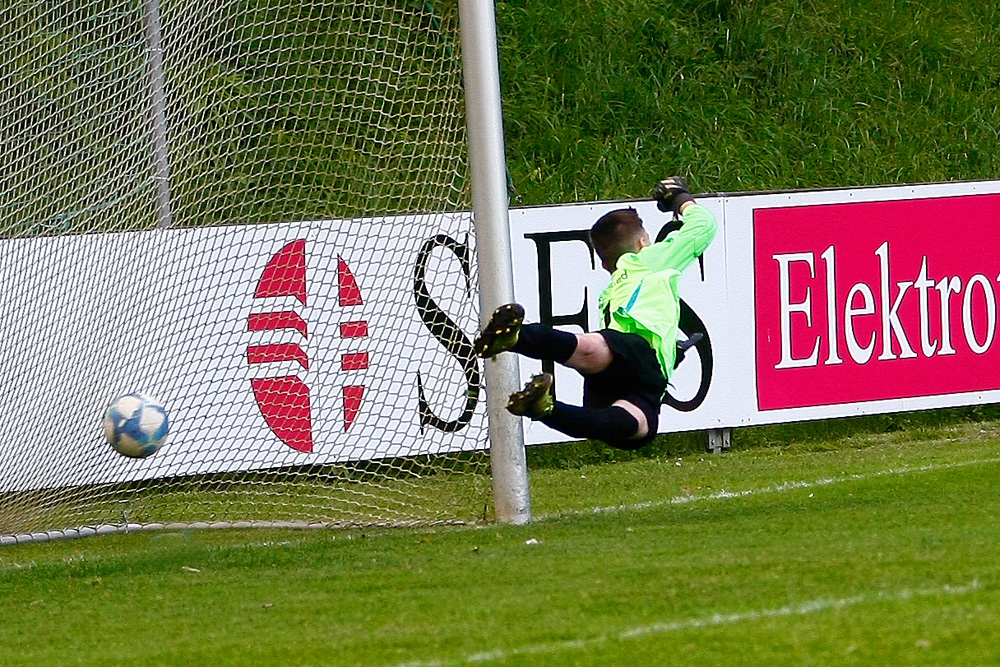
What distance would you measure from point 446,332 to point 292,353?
1077 millimetres

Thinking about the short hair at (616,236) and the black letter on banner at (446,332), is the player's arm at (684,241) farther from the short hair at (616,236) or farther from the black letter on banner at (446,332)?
the black letter on banner at (446,332)

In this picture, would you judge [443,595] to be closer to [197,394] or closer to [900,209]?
[197,394]

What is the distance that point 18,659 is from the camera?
520cm

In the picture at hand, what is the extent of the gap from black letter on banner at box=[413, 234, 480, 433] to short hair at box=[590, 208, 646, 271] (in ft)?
2.24

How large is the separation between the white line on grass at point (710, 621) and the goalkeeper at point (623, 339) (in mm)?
1814

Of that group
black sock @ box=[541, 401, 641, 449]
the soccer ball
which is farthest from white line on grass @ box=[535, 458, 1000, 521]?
the soccer ball

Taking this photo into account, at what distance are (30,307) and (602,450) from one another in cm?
424

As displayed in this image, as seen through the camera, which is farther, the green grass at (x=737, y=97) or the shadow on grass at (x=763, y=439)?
the green grass at (x=737, y=97)

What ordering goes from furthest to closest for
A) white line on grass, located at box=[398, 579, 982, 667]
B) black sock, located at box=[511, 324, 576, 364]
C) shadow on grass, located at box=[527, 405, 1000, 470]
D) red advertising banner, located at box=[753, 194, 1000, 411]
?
shadow on grass, located at box=[527, 405, 1000, 470] → red advertising banner, located at box=[753, 194, 1000, 411] → black sock, located at box=[511, 324, 576, 364] → white line on grass, located at box=[398, 579, 982, 667]

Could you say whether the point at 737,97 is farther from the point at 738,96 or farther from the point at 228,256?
the point at 228,256

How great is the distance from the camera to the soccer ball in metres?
6.89

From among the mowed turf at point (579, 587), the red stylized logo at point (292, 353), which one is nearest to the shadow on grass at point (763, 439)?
the mowed turf at point (579, 587)

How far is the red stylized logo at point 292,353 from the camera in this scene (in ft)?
28.0

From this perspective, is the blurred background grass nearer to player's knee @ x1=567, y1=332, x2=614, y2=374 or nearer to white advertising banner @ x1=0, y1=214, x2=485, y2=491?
white advertising banner @ x1=0, y1=214, x2=485, y2=491
